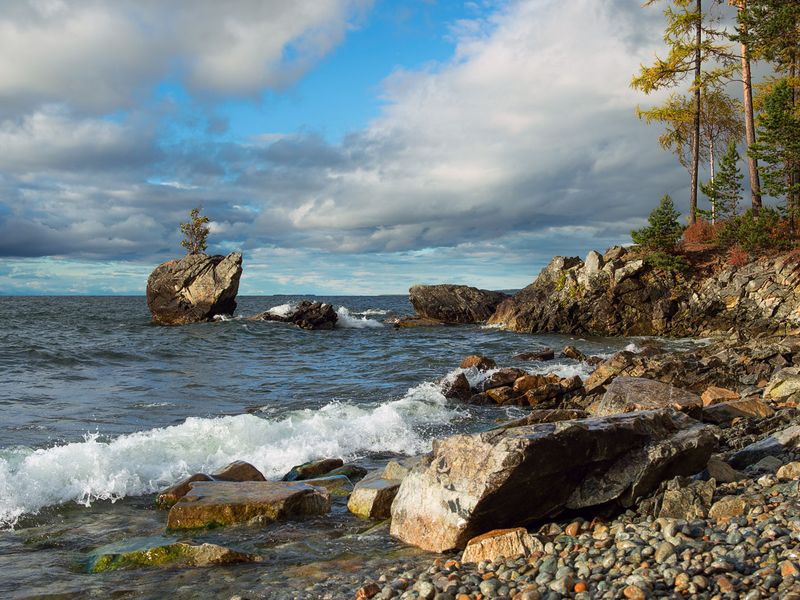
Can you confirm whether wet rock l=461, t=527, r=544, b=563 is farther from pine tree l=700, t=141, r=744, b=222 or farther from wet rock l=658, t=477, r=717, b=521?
pine tree l=700, t=141, r=744, b=222

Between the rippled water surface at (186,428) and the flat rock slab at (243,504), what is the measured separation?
0.29m

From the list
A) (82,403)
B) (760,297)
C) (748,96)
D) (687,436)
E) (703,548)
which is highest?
(748,96)

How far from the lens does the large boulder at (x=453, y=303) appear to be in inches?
2036

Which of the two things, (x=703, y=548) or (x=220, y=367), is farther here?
(x=220, y=367)

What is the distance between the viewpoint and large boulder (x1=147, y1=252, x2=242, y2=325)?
5016 cm

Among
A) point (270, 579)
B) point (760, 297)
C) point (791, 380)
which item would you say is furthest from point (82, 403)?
point (760, 297)

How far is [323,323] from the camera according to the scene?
4972 cm

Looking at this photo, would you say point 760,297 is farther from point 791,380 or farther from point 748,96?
point 791,380

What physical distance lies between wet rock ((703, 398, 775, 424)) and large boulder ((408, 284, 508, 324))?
39131 millimetres

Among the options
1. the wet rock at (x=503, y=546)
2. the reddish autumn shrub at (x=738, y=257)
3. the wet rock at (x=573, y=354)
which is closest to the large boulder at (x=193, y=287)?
the wet rock at (x=573, y=354)

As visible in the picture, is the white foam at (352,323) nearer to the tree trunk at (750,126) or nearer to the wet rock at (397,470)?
the tree trunk at (750,126)

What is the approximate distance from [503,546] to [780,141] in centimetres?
3057

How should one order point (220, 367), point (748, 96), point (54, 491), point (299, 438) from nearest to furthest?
point (54, 491)
point (299, 438)
point (220, 367)
point (748, 96)

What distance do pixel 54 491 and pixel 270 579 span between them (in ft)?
16.6
